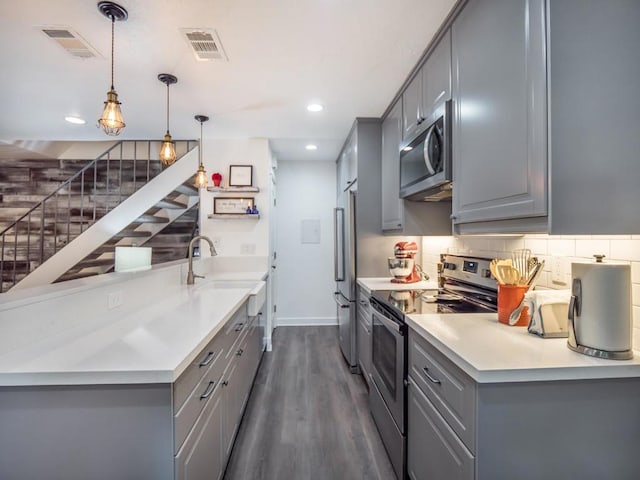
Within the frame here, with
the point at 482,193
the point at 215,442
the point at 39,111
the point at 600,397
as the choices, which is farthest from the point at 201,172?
the point at 600,397

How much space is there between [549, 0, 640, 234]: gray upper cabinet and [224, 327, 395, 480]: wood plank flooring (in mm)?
1658

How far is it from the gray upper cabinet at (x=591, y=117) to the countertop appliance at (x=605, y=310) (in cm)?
14

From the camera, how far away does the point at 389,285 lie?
2.56 m

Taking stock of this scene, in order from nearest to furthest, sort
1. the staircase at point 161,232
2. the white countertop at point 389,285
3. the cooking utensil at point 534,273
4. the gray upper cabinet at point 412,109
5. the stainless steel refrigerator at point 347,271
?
1. the cooking utensil at point 534,273
2. the gray upper cabinet at point 412,109
3. the white countertop at point 389,285
4. the stainless steel refrigerator at point 347,271
5. the staircase at point 161,232

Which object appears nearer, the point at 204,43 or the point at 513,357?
the point at 513,357

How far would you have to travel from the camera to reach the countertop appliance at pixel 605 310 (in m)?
1.01

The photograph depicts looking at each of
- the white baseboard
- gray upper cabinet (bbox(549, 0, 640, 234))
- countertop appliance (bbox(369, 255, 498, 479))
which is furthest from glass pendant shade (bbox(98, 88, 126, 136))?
the white baseboard

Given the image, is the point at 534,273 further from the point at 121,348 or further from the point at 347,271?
the point at 347,271

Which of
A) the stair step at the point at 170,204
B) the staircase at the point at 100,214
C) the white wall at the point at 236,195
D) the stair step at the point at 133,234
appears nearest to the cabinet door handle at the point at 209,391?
the white wall at the point at 236,195

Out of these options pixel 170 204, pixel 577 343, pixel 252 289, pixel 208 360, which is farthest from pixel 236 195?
pixel 577 343

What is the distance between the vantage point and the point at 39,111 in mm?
2936

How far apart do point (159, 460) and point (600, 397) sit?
1.40m

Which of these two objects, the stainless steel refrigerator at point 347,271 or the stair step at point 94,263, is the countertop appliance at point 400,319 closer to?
the stainless steel refrigerator at point 347,271

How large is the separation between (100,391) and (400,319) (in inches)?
51.4
